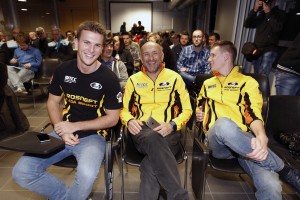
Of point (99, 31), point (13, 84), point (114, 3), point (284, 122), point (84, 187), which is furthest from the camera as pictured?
point (114, 3)


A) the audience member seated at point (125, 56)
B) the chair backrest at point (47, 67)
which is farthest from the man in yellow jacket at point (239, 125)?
the chair backrest at point (47, 67)

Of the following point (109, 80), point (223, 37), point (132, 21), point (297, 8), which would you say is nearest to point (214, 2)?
point (223, 37)

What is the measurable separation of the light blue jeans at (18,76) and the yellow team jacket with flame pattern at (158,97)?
3078mm

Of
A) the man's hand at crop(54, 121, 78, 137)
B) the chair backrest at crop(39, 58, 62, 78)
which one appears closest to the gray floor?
the man's hand at crop(54, 121, 78, 137)

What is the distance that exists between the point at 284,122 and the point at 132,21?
1162 cm

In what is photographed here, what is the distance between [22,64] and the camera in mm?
4531

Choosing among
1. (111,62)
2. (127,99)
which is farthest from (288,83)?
(111,62)

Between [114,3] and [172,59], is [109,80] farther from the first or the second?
[114,3]

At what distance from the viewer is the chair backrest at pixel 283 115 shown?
1.83 metres

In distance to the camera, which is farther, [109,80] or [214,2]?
[214,2]

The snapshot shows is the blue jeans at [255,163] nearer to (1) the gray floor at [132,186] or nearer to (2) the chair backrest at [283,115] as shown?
(2) the chair backrest at [283,115]

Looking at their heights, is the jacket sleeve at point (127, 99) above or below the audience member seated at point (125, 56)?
below

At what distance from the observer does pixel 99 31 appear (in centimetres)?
161

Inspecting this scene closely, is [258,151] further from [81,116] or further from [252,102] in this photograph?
[81,116]
